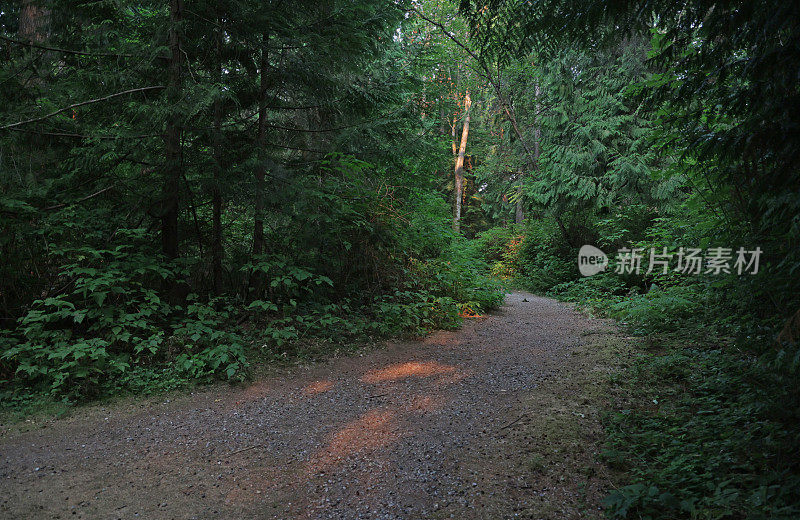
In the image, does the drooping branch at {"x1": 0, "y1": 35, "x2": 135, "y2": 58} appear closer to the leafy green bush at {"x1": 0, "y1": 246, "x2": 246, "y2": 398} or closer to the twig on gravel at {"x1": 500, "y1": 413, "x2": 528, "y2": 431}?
the leafy green bush at {"x1": 0, "y1": 246, "x2": 246, "y2": 398}

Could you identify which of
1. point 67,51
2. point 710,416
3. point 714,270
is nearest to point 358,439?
point 710,416

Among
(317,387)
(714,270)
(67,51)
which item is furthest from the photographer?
(67,51)

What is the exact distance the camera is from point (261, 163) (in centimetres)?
654

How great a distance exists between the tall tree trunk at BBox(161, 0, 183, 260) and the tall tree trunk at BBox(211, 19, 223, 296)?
0.51 metres

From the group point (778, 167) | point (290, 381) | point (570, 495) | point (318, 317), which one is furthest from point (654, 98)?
point (318, 317)

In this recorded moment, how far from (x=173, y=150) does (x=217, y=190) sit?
0.83 metres

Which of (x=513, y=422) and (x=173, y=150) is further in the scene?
(x=173, y=150)

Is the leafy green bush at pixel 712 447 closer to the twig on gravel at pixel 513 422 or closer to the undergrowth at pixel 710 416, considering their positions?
the undergrowth at pixel 710 416

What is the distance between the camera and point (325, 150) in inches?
322

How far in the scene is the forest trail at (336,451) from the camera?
2.91 meters

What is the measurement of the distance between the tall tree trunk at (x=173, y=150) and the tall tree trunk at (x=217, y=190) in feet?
1.68

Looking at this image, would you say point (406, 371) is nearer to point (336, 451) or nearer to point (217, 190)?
point (336, 451)

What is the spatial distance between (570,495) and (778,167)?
248 centimetres

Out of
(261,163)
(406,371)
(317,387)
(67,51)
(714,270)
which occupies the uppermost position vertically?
(67,51)
